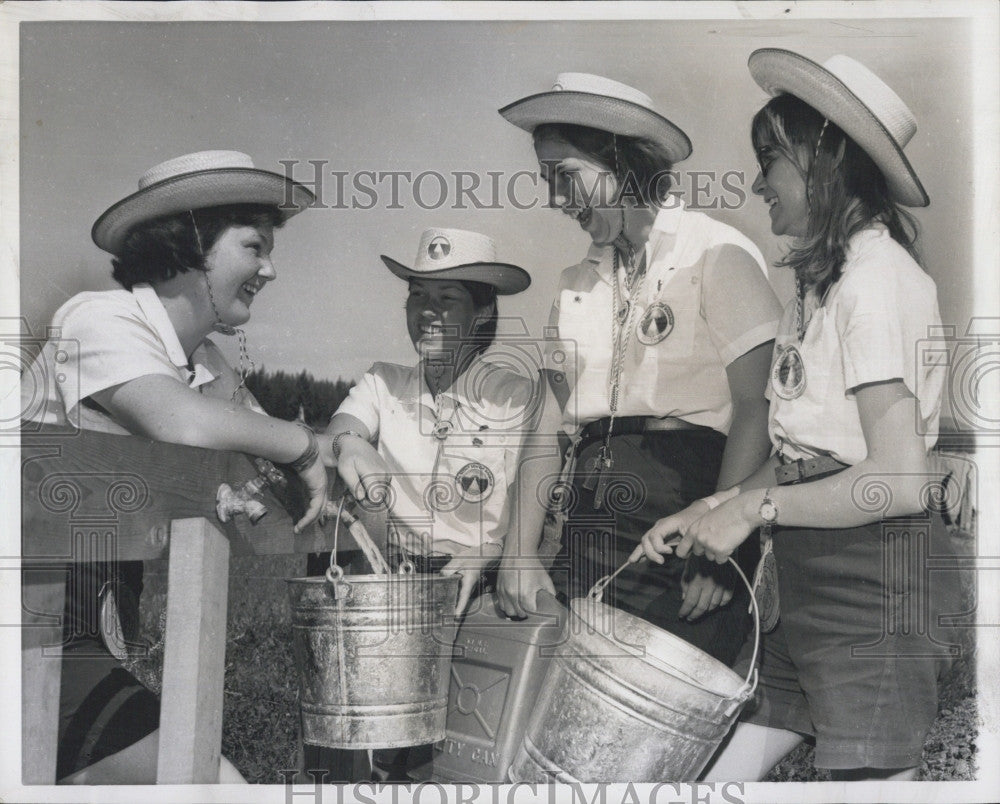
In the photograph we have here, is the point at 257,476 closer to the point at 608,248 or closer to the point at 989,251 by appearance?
the point at 608,248

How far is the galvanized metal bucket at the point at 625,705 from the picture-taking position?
3693 mm

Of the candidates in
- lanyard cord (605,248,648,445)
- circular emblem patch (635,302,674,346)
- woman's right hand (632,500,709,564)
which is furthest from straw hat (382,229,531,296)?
woman's right hand (632,500,709,564)

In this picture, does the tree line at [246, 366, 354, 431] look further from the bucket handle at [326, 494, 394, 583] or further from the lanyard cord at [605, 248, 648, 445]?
the lanyard cord at [605, 248, 648, 445]

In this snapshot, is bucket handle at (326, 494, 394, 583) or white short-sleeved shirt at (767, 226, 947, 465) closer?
white short-sleeved shirt at (767, 226, 947, 465)

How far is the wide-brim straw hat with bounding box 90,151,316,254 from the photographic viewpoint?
13.2 ft

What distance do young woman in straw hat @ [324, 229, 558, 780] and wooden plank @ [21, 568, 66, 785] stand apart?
1.12m

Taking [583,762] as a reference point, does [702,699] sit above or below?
above

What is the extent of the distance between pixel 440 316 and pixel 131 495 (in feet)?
4.09

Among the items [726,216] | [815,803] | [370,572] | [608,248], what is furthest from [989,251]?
[370,572]

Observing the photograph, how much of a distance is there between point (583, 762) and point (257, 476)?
4.88ft

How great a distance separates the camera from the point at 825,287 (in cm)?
390

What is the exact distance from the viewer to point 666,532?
3.96 metres

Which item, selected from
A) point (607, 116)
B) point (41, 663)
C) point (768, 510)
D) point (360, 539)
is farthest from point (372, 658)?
point (607, 116)

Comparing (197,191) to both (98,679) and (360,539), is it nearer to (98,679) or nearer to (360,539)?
(360,539)
